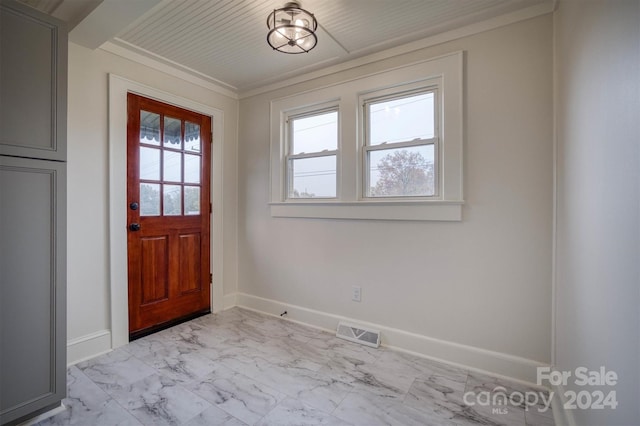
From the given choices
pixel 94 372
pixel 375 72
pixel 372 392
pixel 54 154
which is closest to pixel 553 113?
pixel 375 72

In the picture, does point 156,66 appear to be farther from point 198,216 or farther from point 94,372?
point 94,372

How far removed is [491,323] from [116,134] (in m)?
3.24

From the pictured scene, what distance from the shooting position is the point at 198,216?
10.1ft

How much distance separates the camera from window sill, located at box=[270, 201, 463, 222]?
86.1 inches

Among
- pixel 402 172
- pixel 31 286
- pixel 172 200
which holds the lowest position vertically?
pixel 31 286

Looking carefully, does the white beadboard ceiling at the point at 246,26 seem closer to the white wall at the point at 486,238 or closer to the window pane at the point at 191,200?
the white wall at the point at 486,238

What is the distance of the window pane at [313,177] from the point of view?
2.83 m

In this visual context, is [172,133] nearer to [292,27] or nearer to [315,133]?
[315,133]

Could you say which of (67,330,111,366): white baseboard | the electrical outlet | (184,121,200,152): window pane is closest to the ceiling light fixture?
(184,121,200,152): window pane

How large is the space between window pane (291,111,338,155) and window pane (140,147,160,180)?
1304 mm

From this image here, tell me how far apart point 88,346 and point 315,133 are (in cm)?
262

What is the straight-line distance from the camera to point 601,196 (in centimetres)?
106

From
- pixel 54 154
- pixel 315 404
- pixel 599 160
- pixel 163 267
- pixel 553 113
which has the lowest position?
pixel 315 404

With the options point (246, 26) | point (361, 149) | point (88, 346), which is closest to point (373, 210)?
point (361, 149)
